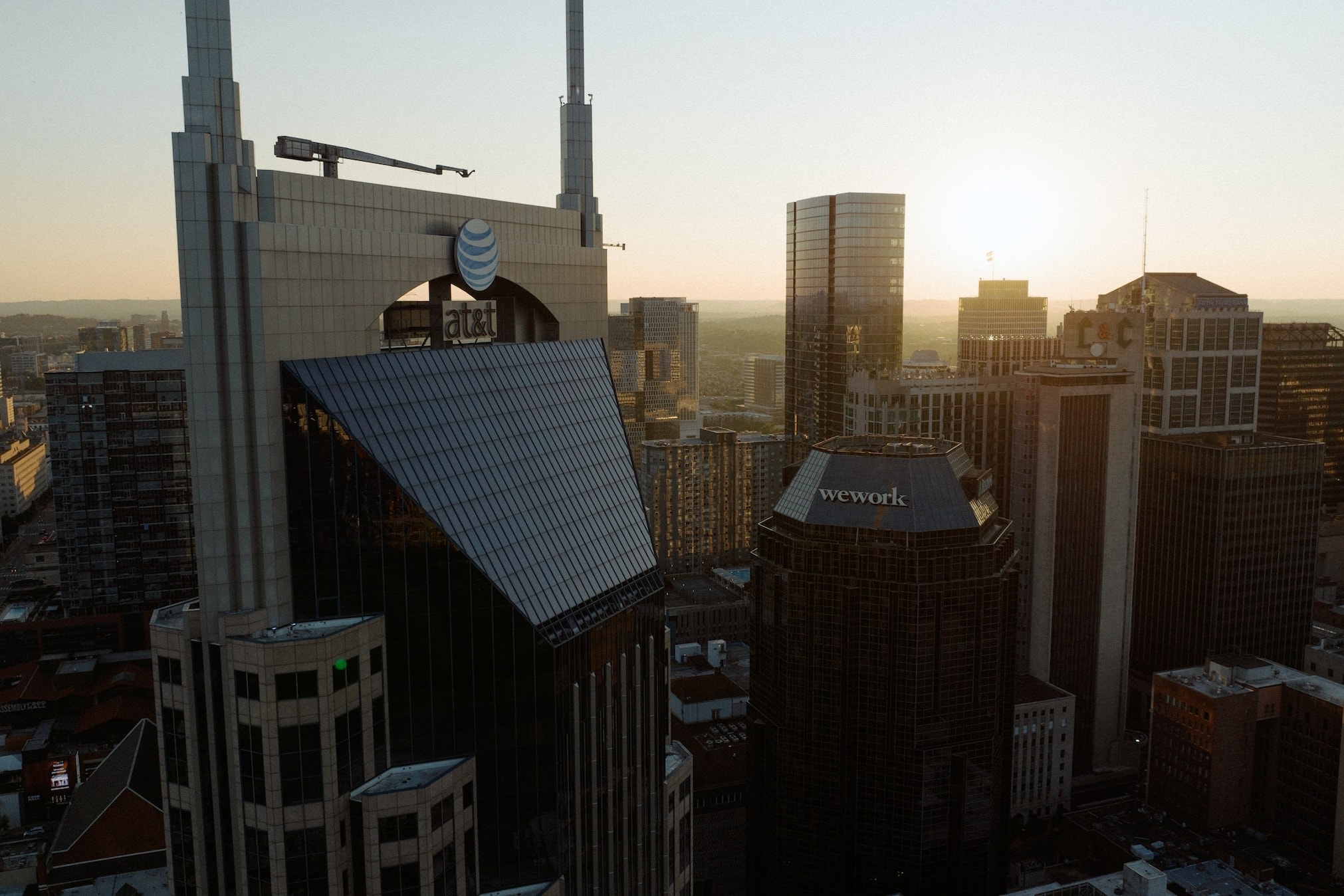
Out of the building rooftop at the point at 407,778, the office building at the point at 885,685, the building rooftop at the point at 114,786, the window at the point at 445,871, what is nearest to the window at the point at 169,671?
the building rooftop at the point at 407,778

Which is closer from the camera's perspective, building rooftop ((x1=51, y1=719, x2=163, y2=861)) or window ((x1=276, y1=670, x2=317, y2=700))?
window ((x1=276, y1=670, x2=317, y2=700))

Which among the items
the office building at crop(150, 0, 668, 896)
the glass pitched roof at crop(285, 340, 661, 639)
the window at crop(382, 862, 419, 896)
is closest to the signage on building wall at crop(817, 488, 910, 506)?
the glass pitched roof at crop(285, 340, 661, 639)

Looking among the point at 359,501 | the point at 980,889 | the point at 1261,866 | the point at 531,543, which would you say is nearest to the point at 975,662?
the point at 980,889

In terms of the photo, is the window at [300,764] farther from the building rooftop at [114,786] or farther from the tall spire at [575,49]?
the building rooftop at [114,786]

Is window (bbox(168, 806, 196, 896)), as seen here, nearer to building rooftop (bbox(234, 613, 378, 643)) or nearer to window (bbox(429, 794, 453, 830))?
building rooftop (bbox(234, 613, 378, 643))

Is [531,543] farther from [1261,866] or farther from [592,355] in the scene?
[1261,866]

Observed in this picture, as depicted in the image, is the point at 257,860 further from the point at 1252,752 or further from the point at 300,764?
the point at 1252,752

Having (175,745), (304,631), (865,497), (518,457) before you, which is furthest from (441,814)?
(865,497)
